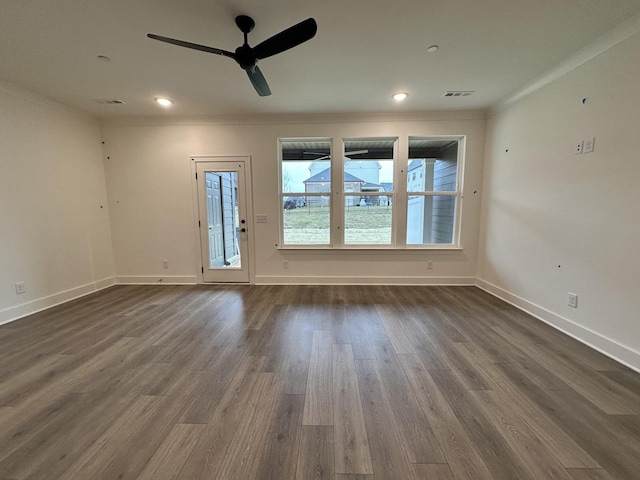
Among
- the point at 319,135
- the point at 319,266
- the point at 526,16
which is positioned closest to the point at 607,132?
the point at 526,16

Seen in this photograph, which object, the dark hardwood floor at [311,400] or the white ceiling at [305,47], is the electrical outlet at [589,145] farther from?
the dark hardwood floor at [311,400]

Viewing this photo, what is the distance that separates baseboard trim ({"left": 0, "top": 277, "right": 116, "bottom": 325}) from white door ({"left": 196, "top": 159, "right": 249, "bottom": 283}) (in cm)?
159

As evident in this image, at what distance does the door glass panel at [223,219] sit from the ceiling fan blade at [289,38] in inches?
95.7

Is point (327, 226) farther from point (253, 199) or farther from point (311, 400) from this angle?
point (311, 400)

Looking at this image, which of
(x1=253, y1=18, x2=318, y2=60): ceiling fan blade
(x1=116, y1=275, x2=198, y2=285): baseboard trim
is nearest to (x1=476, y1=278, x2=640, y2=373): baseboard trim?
(x1=253, y1=18, x2=318, y2=60): ceiling fan blade

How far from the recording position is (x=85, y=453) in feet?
4.17

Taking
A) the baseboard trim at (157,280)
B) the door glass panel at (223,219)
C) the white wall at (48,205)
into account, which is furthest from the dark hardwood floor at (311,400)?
the door glass panel at (223,219)

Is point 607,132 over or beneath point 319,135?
beneath

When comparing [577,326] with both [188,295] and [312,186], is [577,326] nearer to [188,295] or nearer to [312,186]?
[312,186]

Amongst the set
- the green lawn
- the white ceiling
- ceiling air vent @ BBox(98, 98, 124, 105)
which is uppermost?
ceiling air vent @ BBox(98, 98, 124, 105)

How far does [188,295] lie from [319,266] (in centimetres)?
209

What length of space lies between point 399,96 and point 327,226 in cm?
217

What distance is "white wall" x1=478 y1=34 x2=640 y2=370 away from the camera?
2.03 meters

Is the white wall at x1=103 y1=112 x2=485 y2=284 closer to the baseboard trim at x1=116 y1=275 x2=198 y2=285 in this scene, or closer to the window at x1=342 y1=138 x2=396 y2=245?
the baseboard trim at x1=116 y1=275 x2=198 y2=285
